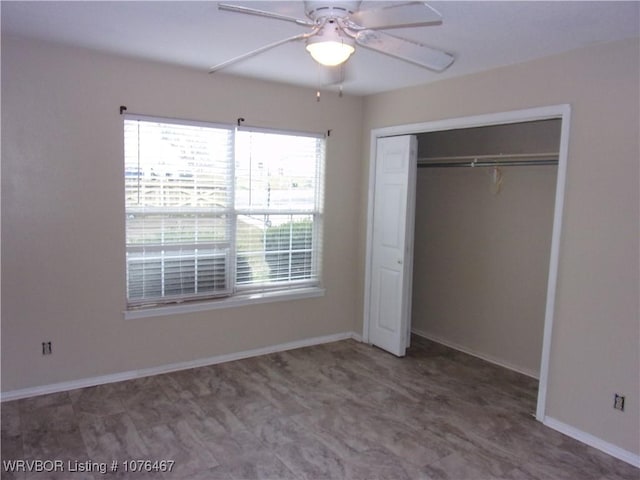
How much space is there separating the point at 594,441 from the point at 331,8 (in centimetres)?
293

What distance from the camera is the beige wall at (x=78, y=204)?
3.17m

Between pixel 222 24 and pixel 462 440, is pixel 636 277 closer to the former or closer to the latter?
pixel 462 440

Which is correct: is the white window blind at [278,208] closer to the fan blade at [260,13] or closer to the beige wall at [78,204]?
the beige wall at [78,204]

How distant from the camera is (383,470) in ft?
8.64

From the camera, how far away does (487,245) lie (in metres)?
4.44

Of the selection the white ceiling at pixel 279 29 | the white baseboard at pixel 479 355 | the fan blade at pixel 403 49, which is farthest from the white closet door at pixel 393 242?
the fan blade at pixel 403 49

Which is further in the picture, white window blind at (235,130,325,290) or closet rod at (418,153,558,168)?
white window blind at (235,130,325,290)

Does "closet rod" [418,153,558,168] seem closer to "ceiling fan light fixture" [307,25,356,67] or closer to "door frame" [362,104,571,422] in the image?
"door frame" [362,104,571,422]

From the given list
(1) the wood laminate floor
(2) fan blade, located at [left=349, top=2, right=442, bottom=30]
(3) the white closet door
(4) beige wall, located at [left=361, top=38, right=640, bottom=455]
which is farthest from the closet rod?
(2) fan blade, located at [left=349, top=2, right=442, bottom=30]

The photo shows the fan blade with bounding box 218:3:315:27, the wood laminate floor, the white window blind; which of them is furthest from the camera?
the white window blind

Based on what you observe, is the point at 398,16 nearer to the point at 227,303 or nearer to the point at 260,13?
the point at 260,13

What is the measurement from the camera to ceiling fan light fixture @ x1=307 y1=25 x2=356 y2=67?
1933 mm

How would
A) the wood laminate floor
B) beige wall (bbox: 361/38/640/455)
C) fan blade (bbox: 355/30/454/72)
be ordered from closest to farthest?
fan blade (bbox: 355/30/454/72) < the wood laminate floor < beige wall (bbox: 361/38/640/455)

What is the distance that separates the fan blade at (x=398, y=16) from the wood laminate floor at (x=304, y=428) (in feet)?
7.38
